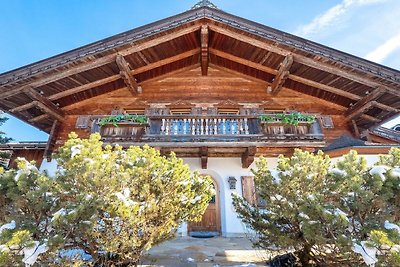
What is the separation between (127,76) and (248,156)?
18.1 feet

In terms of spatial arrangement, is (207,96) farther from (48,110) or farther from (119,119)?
(48,110)

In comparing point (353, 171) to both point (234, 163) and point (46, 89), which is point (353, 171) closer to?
point (234, 163)

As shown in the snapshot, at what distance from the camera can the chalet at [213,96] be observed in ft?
28.7

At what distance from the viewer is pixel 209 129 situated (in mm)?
8891

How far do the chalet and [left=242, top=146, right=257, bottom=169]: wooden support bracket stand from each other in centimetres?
5

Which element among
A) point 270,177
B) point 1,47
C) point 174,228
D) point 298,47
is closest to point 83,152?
point 174,228

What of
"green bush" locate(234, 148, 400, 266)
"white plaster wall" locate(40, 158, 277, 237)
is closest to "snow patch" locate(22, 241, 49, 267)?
"green bush" locate(234, 148, 400, 266)

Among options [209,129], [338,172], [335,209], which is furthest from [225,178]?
[335,209]

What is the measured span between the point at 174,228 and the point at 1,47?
38.6 feet

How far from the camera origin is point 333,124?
10.3m

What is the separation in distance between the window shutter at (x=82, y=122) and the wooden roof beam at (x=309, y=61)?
6161 mm

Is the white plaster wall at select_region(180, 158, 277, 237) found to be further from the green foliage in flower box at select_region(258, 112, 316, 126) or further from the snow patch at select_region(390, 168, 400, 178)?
the snow patch at select_region(390, 168, 400, 178)

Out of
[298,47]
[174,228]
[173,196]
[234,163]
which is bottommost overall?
[174,228]

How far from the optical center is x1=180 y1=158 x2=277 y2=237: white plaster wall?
8477 mm
